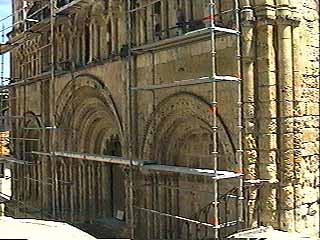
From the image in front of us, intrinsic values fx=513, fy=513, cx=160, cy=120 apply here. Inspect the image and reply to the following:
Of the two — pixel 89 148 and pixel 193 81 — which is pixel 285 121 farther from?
pixel 89 148

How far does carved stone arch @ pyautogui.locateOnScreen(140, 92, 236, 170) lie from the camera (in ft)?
28.4

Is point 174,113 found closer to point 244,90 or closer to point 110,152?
point 244,90

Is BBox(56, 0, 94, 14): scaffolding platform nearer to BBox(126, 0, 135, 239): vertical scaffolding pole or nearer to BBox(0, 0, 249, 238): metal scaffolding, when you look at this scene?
BBox(0, 0, 249, 238): metal scaffolding

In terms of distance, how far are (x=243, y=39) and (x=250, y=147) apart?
176 centimetres

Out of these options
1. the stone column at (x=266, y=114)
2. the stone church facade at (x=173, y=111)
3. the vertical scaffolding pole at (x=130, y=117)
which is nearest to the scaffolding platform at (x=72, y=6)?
the stone church facade at (x=173, y=111)

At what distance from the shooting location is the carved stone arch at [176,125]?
865 cm

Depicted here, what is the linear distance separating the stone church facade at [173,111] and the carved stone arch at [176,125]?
0.07 feet

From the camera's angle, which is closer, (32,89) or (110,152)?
(110,152)

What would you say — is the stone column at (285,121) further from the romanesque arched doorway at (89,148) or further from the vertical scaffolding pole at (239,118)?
the romanesque arched doorway at (89,148)

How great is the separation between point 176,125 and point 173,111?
0.36m

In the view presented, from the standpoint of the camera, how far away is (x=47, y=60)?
1516 cm

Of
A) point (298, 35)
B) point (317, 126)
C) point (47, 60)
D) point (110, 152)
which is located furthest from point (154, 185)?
point (47, 60)

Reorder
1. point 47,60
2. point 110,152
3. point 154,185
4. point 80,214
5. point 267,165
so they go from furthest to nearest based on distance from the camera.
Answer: point 47,60, point 80,214, point 110,152, point 154,185, point 267,165

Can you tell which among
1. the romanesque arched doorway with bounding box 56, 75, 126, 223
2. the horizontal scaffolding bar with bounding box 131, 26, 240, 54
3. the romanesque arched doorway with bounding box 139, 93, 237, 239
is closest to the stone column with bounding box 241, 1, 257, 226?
the horizontal scaffolding bar with bounding box 131, 26, 240, 54
